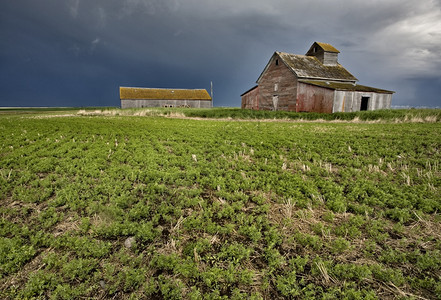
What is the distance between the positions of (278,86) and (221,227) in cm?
3457

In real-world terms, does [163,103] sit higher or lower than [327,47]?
lower

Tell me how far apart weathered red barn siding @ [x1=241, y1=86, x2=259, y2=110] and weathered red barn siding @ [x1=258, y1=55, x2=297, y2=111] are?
4.43 ft

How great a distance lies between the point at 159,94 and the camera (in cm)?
7044

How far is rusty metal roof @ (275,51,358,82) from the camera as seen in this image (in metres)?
32.4

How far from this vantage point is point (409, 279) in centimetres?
315

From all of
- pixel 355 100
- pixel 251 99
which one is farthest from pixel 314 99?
pixel 251 99

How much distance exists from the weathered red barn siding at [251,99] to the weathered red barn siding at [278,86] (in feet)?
4.43

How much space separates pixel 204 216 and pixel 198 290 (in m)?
1.95

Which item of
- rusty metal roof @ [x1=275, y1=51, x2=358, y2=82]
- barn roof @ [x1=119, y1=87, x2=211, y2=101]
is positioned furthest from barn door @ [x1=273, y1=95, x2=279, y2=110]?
barn roof @ [x1=119, y1=87, x2=211, y2=101]

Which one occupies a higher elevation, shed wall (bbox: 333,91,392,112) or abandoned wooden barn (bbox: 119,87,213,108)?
abandoned wooden barn (bbox: 119,87,213,108)

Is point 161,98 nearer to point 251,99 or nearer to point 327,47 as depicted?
point 251,99

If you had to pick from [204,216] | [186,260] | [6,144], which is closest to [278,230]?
[204,216]

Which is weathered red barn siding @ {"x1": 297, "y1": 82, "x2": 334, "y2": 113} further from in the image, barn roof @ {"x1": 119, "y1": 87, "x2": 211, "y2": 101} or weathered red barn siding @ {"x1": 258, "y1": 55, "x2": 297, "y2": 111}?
barn roof @ {"x1": 119, "y1": 87, "x2": 211, "y2": 101}

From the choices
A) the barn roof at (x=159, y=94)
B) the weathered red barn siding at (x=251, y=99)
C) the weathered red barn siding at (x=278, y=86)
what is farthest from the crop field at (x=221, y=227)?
the barn roof at (x=159, y=94)
